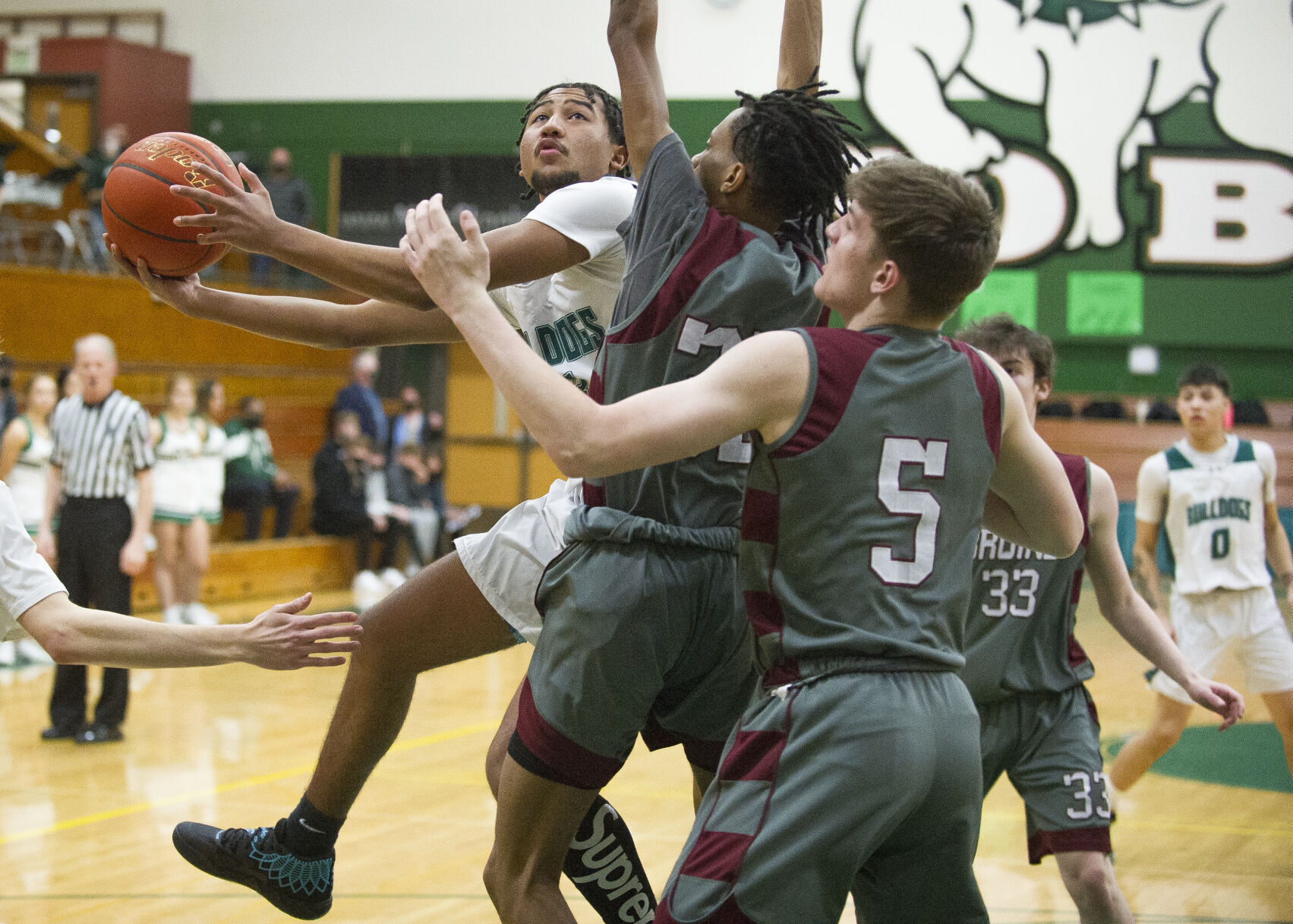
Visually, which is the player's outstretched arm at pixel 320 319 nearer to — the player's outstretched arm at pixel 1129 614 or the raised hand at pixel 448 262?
the raised hand at pixel 448 262

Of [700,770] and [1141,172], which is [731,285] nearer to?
[700,770]

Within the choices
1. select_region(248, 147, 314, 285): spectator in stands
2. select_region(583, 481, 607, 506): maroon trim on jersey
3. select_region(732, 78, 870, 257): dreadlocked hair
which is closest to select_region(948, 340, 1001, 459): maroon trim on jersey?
select_region(732, 78, 870, 257): dreadlocked hair

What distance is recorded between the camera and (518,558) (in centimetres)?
282

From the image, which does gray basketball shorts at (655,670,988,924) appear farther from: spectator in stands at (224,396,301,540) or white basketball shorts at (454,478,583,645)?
spectator in stands at (224,396,301,540)

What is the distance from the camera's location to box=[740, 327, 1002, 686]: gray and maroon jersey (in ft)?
6.82

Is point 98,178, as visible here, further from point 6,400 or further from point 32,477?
point 32,477

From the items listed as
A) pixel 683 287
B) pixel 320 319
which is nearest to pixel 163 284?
pixel 320 319

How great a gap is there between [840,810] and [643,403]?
0.65 metres

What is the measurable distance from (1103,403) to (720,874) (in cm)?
1335

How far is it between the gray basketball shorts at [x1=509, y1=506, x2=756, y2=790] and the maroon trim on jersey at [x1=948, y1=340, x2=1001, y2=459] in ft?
2.01

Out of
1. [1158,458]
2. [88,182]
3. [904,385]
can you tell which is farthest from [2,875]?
[88,182]

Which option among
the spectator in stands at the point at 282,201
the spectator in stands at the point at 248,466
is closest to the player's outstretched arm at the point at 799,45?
the spectator in stands at the point at 248,466

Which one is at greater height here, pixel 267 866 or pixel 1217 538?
pixel 1217 538

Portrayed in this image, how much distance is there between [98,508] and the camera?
699 cm
